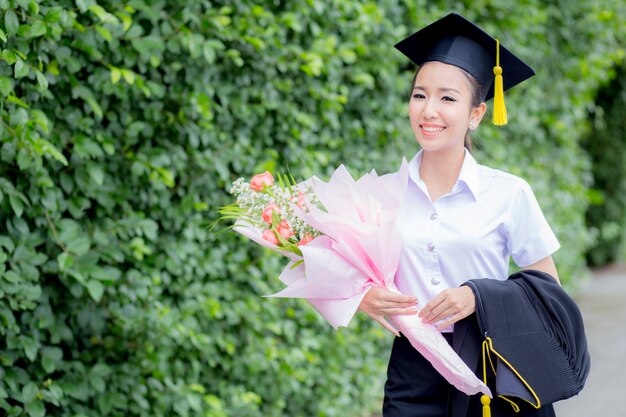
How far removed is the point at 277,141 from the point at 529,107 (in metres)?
3.69

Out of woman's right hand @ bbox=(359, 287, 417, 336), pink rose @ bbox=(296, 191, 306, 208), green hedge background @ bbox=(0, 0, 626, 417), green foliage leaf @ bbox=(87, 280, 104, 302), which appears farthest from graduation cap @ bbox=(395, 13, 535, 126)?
green foliage leaf @ bbox=(87, 280, 104, 302)

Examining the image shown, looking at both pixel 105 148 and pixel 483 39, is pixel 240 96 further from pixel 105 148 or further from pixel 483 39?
pixel 483 39

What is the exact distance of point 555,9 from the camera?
791 cm

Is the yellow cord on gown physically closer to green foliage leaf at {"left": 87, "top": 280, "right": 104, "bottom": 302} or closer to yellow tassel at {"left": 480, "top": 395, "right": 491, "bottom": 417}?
yellow tassel at {"left": 480, "top": 395, "right": 491, "bottom": 417}

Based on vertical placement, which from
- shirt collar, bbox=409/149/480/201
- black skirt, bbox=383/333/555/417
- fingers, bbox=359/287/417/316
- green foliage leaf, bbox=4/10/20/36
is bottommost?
black skirt, bbox=383/333/555/417

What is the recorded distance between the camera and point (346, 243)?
99.6 inches

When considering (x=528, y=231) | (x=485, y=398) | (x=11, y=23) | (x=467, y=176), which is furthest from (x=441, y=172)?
(x=11, y=23)

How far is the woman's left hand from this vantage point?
2516 millimetres

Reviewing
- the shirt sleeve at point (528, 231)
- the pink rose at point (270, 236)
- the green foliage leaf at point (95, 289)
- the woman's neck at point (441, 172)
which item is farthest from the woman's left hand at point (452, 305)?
the green foliage leaf at point (95, 289)

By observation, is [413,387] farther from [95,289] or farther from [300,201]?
[95,289]

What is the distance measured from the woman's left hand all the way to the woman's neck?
1.21ft

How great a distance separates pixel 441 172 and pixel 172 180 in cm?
135

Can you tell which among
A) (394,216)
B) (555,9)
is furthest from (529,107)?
(394,216)

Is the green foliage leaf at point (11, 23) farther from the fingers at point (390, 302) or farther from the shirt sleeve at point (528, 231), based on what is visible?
the shirt sleeve at point (528, 231)
